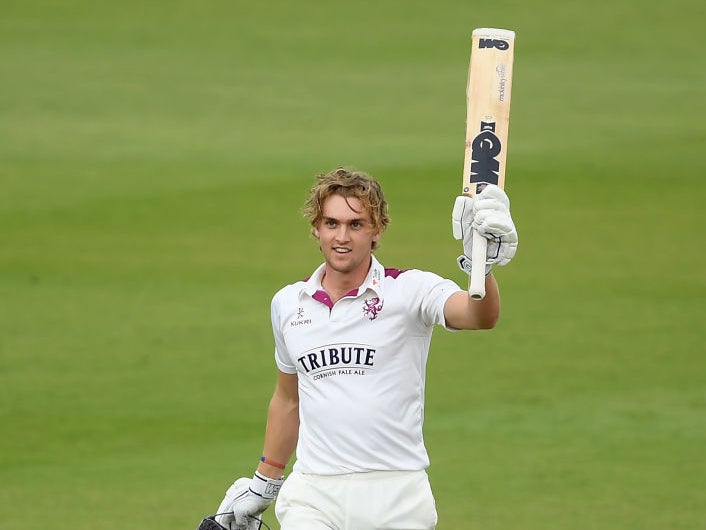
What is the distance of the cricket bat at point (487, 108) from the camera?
5258 millimetres

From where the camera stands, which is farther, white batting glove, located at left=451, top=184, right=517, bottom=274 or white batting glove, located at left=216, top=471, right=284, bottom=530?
white batting glove, located at left=216, top=471, right=284, bottom=530

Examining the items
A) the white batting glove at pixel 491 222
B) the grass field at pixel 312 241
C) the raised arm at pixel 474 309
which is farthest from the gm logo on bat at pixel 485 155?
the grass field at pixel 312 241

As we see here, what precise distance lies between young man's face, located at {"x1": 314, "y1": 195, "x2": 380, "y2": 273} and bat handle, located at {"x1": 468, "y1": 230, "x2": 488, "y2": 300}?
634mm

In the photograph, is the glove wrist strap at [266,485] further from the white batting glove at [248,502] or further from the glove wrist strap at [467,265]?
the glove wrist strap at [467,265]

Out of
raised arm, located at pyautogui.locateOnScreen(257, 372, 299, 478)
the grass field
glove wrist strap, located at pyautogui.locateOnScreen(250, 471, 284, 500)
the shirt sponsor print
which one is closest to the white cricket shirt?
the shirt sponsor print

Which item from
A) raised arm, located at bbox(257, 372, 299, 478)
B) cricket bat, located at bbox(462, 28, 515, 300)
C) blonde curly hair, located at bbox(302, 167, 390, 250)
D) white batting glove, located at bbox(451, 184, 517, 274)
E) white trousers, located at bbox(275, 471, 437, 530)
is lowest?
white trousers, located at bbox(275, 471, 437, 530)

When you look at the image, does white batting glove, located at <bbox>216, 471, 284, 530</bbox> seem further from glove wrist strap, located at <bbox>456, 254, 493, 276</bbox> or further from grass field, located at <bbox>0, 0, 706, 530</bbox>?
grass field, located at <bbox>0, 0, 706, 530</bbox>

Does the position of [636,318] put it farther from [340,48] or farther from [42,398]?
[340,48]

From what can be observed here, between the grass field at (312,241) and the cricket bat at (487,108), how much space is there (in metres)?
3.42

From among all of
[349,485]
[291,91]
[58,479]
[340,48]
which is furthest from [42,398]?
[340,48]

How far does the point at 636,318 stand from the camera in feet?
40.0

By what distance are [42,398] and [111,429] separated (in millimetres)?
781

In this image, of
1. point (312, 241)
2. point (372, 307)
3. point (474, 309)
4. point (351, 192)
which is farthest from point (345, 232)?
point (312, 241)

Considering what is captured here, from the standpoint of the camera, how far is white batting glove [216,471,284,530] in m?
6.26
